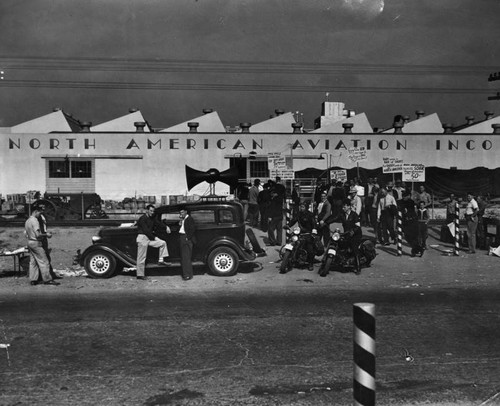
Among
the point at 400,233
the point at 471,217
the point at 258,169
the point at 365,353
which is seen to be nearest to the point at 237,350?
the point at 365,353

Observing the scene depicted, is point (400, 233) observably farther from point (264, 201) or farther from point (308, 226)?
point (264, 201)

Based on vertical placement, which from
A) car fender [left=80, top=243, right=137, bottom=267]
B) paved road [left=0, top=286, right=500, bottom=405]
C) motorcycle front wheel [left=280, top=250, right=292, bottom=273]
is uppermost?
car fender [left=80, top=243, right=137, bottom=267]

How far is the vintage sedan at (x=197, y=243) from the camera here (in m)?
12.3

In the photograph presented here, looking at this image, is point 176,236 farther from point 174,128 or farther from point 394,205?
point 174,128

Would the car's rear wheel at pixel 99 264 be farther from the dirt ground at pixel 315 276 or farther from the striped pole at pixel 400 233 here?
the striped pole at pixel 400 233

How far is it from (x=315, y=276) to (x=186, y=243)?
307 cm

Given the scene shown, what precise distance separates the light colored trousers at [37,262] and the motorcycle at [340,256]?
6.06m

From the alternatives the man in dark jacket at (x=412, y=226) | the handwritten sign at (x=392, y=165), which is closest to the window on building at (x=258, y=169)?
the handwritten sign at (x=392, y=165)

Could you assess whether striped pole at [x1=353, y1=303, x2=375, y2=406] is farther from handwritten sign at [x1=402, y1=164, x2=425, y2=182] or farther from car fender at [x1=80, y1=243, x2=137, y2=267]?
handwritten sign at [x1=402, y1=164, x2=425, y2=182]

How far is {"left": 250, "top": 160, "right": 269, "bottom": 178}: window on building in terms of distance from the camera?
3344 centimetres

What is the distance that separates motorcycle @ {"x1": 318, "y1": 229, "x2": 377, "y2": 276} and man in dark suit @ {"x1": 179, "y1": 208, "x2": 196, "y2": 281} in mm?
3039

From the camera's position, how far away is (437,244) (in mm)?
18141

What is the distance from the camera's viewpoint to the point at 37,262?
1148 cm

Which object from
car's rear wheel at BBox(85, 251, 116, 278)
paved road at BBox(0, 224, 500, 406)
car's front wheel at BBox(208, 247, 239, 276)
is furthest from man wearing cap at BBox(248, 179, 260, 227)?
car's rear wheel at BBox(85, 251, 116, 278)
